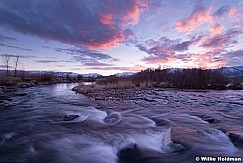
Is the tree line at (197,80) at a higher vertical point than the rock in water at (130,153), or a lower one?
higher

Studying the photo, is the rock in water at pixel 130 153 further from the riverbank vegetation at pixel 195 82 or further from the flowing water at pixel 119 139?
the riverbank vegetation at pixel 195 82

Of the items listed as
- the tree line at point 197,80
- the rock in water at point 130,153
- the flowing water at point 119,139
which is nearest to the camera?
the rock in water at point 130,153

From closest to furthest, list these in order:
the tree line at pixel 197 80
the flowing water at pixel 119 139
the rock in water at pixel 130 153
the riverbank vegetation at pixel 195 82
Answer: the rock in water at pixel 130 153, the flowing water at pixel 119 139, the riverbank vegetation at pixel 195 82, the tree line at pixel 197 80

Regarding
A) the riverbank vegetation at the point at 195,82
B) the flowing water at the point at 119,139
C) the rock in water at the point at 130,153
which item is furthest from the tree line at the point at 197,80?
the rock in water at the point at 130,153

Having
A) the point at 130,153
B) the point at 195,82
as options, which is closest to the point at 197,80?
the point at 195,82

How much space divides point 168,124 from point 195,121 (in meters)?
1.47

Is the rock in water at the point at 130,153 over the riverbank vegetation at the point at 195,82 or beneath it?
beneath

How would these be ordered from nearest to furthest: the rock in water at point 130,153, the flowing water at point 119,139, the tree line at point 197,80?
the rock in water at point 130,153 < the flowing water at point 119,139 < the tree line at point 197,80

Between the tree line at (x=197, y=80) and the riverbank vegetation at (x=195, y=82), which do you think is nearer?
the riverbank vegetation at (x=195, y=82)

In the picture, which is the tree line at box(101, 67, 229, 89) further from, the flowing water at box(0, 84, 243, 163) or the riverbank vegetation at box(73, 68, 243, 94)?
the flowing water at box(0, 84, 243, 163)

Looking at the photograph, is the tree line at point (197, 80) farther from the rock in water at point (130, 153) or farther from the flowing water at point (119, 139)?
the rock in water at point (130, 153)

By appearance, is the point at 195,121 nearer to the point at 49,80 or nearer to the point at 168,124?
the point at 168,124

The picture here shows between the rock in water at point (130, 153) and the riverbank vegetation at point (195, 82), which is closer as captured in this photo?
the rock in water at point (130, 153)

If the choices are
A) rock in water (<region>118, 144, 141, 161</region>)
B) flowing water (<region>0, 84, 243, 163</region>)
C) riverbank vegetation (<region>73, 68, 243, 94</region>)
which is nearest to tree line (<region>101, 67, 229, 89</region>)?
riverbank vegetation (<region>73, 68, 243, 94</region>)
